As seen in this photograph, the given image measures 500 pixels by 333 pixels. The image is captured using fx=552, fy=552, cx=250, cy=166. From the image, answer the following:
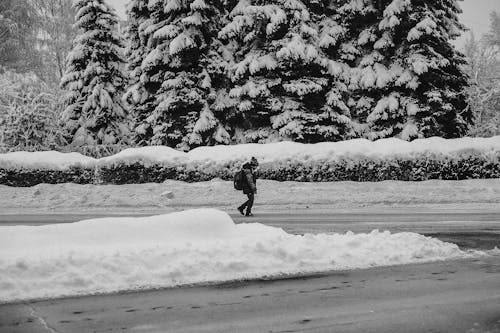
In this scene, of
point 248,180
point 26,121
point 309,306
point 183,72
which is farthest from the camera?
point 26,121

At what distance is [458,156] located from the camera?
19.6m

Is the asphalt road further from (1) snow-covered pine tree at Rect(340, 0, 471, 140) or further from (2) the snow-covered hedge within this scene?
(1) snow-covered pine tree at Rect(340, 0, 471, 140)

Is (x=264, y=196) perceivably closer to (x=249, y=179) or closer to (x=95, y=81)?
(x=249, y=179)

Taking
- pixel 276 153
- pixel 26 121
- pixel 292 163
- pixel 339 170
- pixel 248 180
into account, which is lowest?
pixel 248 180

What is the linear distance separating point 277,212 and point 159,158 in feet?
22.4

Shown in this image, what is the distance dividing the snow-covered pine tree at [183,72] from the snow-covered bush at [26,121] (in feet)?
15.5

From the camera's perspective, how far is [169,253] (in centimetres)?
734

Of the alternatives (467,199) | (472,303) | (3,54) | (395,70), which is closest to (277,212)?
(467,199)

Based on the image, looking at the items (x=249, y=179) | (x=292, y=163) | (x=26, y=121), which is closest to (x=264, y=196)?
(x=292, y=163)

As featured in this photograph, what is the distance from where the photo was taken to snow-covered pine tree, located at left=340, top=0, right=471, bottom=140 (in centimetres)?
2519

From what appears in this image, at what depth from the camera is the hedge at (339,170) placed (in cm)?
1958

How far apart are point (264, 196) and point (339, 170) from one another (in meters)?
3.14

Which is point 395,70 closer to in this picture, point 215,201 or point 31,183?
point 215,201

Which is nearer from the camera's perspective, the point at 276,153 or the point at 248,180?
the point at 248,180
